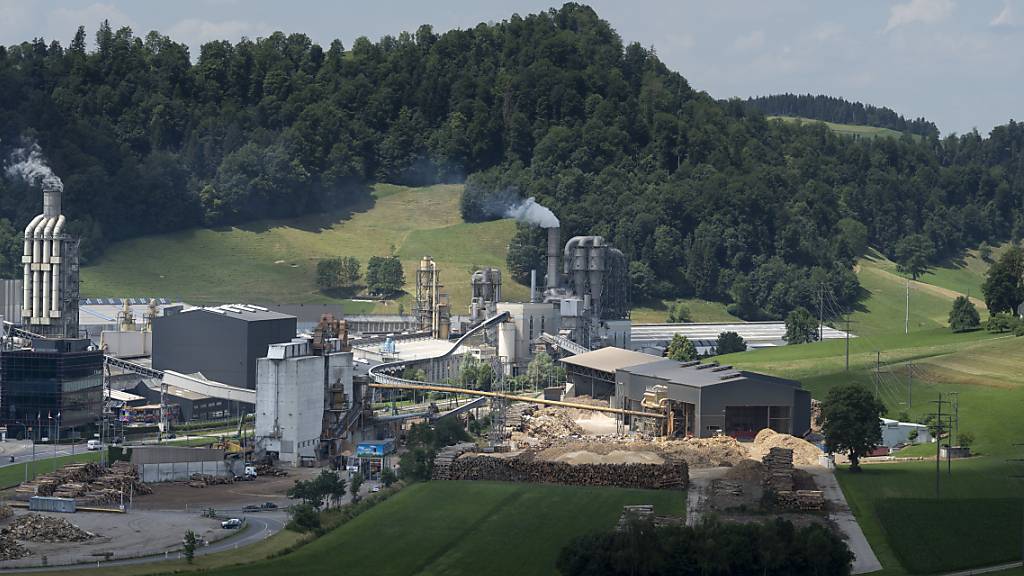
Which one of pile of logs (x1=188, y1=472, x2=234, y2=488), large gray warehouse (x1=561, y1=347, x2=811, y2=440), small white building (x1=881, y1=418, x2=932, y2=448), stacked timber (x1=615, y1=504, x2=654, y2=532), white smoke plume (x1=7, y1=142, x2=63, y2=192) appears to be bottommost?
pile of logs (x1=188, y1=472, x2=234, y2=488)

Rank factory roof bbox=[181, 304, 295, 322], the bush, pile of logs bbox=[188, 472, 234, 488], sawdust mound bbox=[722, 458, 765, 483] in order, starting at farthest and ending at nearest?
factory roof bbox=[181, 304, 295, 322] → pile of logs bbox=[188, 472, 234, 488] → sawdust mound bbox=[722, 458, 765, 483] → the bush

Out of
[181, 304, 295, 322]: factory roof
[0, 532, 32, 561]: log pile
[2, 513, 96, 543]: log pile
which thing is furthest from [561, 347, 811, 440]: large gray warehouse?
[0, 532, 32, 561]: log pile

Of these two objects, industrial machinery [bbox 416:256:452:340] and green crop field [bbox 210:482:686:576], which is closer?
green crop field [bbox 210:482:686:576]

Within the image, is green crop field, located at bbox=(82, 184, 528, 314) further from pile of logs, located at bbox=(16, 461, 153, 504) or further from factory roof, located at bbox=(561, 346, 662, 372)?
pile of logs, located at bbox=(16, 461, 153, 504)

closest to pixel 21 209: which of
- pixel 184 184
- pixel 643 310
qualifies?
pixel 184 184

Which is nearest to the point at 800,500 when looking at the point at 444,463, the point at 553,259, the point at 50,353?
the point at 444,463

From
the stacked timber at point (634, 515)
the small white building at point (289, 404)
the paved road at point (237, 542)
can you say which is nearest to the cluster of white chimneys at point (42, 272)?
the small white building at point (289, 404)

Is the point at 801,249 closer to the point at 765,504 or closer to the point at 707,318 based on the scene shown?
the point at 707,318
